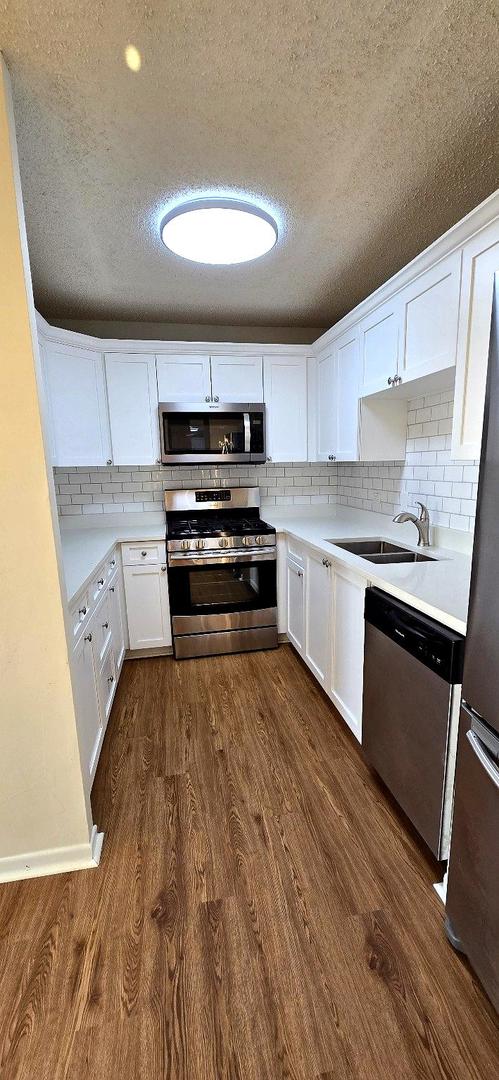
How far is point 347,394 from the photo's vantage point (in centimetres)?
271

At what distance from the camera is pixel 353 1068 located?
994 millimetres

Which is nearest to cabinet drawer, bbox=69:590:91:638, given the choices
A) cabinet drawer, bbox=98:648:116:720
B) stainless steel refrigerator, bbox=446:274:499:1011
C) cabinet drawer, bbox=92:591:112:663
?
cabinet drawer, bbox=92:591:112:663

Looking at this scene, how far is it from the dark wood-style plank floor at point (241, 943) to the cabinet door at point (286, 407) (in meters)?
2.15

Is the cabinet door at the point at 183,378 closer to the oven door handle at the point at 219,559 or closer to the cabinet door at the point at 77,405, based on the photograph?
the cabinet door at the point at 77,405

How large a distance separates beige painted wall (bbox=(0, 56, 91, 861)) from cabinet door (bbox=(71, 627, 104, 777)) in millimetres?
83

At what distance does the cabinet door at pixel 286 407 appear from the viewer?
322 centimetres

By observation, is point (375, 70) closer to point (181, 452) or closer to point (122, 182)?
point (122, 182)

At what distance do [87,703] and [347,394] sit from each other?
226 cm

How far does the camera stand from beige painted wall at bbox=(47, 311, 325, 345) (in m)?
3.22

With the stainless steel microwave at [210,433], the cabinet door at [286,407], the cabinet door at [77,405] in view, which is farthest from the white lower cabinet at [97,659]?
the cabinet door at [286,407]

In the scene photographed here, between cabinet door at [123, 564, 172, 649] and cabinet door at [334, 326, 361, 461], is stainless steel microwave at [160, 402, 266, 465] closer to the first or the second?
cabinet door at [334, 326, 361, 461]

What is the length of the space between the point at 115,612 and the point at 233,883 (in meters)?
1.68

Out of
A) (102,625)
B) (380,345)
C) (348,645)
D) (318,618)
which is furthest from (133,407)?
(348,645)

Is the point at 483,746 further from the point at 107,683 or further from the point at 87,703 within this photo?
the point at 107,683
